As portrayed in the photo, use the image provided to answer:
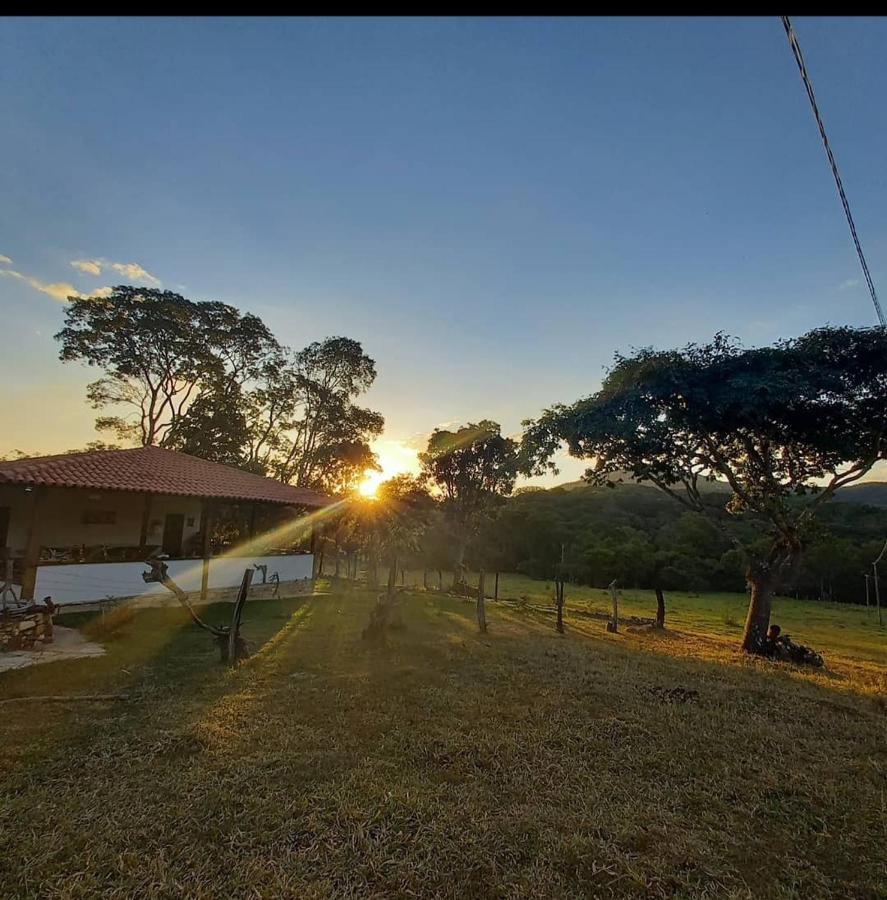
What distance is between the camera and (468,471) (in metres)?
32.9

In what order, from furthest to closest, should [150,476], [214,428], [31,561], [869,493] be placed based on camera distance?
[869,493], [214,428], [150,476], [31,561]

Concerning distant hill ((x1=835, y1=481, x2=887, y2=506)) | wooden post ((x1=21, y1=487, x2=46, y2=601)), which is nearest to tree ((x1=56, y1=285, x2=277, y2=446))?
wooden post ((x1=21, y1=487, x2=46, y2=601))

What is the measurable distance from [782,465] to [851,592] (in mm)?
28768

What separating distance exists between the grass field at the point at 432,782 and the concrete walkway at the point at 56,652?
0.44 m

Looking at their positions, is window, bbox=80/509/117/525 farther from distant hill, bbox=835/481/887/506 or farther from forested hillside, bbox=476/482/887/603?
distant hill, bbox=835/481/887/506

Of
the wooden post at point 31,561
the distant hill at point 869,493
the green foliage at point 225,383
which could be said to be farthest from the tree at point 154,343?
the distant hill at point 869,493

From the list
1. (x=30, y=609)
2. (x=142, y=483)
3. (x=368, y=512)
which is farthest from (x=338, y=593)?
(x=30, y=609)

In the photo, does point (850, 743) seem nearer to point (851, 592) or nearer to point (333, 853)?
point (333, 853)

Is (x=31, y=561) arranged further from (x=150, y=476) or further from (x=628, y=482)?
(x=628, y=482)

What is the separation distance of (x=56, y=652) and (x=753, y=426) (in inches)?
656

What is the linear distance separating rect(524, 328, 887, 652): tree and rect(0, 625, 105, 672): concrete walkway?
12249 millimetres

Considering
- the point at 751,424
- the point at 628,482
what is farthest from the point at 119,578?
the point at 628,482

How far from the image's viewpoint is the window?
52.1 ft

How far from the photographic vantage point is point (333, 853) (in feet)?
12.1
